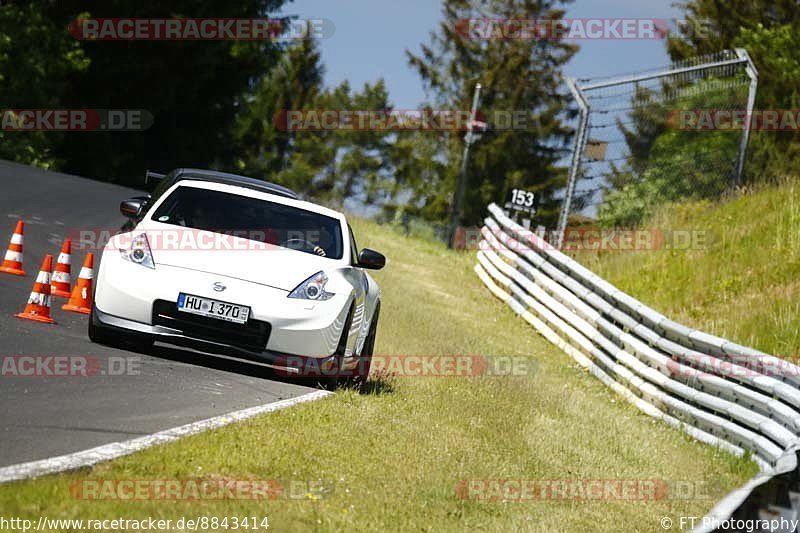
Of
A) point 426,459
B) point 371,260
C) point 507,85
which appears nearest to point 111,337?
point 371,260

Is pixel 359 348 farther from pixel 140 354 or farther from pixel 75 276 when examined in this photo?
pixel 75 276

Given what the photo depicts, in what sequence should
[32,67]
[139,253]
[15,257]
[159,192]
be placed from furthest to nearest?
1. [32,67]
2. [15,257]
3. [159,192]
4. [139,253]

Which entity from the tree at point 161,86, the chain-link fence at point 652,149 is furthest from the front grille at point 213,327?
the tree at point 161,86

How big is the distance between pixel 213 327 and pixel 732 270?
11817 mm

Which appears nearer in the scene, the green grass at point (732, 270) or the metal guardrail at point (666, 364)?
the metal guardrail at point (666, 364)

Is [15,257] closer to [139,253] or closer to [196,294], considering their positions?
[139,253]

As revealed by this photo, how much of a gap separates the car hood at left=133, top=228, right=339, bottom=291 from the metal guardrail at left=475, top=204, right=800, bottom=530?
156 inches

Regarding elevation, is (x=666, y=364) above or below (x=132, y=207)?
below

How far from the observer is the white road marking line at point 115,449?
6.02m

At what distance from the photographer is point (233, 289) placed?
10203 millimetres

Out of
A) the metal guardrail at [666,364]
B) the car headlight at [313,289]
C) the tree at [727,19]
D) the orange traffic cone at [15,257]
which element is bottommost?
the metal guardrail at [666,364]

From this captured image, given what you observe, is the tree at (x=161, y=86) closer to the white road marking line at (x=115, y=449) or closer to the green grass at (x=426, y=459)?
the green grass at (x=426, y=459)

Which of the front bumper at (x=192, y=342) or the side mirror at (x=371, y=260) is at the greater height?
the side mirror at (x=371, y=260)

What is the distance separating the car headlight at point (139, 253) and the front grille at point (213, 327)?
0.37m
